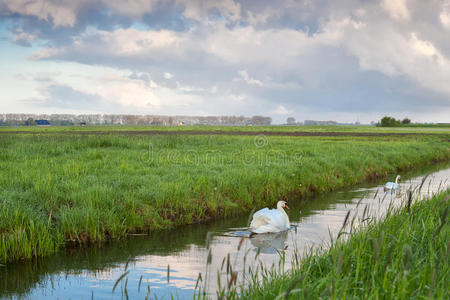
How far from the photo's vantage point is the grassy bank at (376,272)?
454 cm

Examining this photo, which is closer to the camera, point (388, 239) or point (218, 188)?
point (388, 239)

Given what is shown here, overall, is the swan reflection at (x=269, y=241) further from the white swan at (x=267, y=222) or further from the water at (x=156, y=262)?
the white swan at (x=267, y=222)

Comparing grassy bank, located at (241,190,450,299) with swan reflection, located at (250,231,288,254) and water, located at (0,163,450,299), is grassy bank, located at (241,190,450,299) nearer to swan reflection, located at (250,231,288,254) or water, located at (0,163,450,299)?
water, located at (0,163,450,299)

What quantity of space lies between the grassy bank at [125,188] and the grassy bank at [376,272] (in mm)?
5822

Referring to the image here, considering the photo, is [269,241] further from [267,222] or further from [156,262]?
[156,262]

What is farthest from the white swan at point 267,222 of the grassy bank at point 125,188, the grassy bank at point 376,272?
the grassy bank at point 376,272

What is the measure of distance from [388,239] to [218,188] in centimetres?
804

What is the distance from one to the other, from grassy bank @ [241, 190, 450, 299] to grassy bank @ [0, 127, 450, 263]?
582cm

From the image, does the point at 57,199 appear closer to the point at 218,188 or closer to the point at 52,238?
the point at 52,238

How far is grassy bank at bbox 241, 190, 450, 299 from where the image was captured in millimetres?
4543

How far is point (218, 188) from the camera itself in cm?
1486

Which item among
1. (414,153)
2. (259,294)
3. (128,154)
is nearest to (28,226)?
(259,294)

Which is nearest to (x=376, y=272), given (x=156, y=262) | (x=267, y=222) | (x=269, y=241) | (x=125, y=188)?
(x=156, y=262)

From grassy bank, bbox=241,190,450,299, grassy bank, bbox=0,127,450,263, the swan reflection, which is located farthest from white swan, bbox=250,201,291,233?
grassy bank, bbox=241,190,450,299
